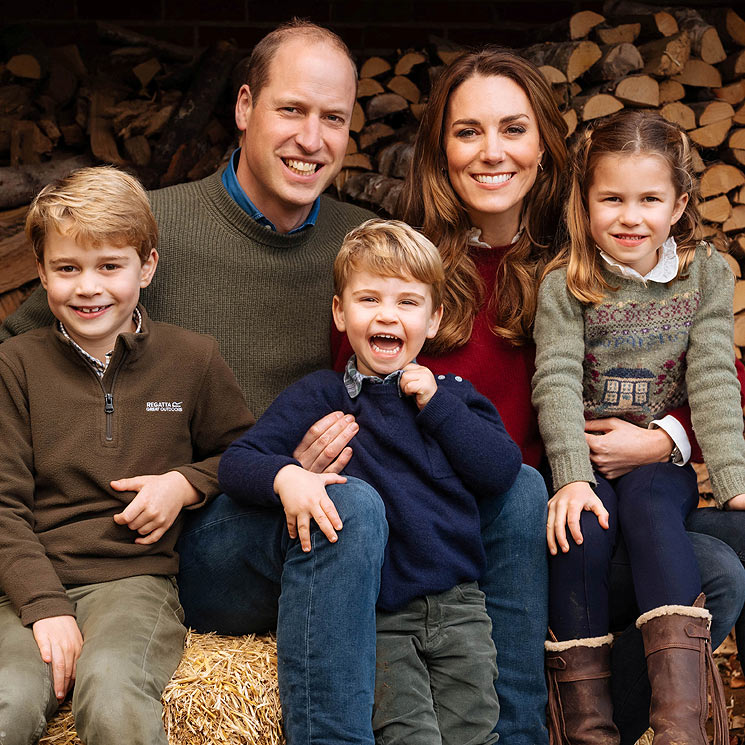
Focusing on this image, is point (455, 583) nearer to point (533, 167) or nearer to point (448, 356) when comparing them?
point (448, 356)

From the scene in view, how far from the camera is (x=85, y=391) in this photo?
6.60 ft

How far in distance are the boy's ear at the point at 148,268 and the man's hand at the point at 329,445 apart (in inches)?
20.4

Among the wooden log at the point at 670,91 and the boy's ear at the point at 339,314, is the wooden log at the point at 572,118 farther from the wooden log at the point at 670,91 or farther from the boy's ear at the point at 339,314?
Answer: the boy's ear at the point at 339,314

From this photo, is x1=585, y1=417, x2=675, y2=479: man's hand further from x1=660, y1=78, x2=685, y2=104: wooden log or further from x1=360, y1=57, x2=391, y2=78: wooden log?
x1=360, y1=57, x2=391, y2=78: wooden log

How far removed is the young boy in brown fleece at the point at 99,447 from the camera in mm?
1817

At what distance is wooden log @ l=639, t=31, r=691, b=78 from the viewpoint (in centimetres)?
310

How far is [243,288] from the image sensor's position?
8.12ft

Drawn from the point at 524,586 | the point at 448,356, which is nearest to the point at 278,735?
the point at 524,586

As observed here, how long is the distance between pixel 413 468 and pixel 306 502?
0.29 metres

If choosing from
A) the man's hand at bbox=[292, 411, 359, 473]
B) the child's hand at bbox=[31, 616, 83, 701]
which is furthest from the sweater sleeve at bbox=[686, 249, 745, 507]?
the child's hand at bbox=[31, 616, 83, 701]

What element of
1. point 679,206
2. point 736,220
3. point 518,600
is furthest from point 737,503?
point 736,220

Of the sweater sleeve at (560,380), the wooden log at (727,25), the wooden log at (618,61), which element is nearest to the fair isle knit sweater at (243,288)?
the sweater sleeve at (560,380)

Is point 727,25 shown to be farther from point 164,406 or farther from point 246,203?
point 164,406

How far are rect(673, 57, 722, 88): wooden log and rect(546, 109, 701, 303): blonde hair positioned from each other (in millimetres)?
920
